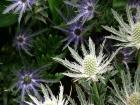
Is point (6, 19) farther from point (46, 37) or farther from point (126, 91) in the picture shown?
point (126, 91)

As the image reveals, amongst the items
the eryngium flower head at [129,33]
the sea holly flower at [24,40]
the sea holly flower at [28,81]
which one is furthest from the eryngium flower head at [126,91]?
the sea holly flower at [24,40]

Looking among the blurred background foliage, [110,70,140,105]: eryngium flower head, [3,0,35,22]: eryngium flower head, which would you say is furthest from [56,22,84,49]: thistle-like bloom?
[110,70,140,105]: eryngium flower head

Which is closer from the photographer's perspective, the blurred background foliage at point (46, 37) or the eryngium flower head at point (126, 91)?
the eryngium flower head at point (126, 91)

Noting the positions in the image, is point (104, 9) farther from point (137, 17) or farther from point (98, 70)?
point (98, 70)

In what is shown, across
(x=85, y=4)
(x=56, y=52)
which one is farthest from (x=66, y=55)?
(x=85, y=4)

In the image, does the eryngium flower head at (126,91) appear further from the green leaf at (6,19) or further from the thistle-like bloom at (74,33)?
the green leaf at (6,19)

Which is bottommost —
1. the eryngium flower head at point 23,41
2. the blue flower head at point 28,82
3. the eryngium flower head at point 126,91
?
the eryngium flower head at point 126,91

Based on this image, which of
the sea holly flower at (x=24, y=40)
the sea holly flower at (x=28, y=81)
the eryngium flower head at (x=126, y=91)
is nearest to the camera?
the eryngium flower head at (x=126, y=91)
